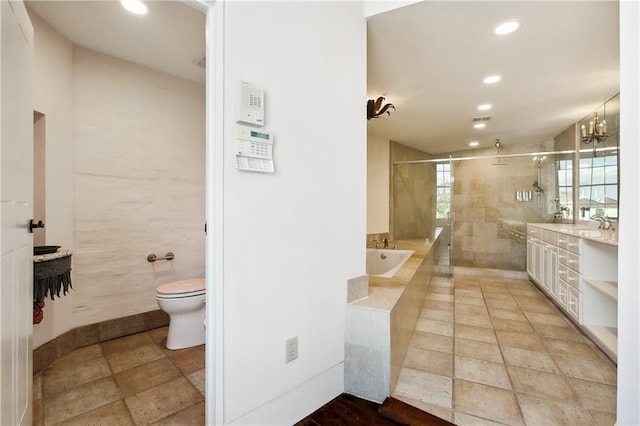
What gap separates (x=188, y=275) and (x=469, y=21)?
3.06 meters

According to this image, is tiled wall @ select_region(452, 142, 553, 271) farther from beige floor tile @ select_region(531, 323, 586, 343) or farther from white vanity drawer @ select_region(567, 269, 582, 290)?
beige floor tile @ select_region(531, 323, 586, 343)

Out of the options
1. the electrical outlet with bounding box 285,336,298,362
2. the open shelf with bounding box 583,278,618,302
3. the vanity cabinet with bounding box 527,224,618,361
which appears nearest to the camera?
the electrical outlet with bounding box 285,336,298,362

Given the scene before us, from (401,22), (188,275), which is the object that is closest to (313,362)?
(188,275)

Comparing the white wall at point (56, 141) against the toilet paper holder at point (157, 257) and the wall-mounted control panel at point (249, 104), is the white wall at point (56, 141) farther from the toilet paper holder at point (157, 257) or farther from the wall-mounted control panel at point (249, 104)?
the wall-mounted control panel at point (249, 104)

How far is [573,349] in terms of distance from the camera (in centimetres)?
226

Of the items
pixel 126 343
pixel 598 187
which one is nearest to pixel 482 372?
pixel 126 343

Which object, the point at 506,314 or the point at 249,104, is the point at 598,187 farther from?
the point at 249,104

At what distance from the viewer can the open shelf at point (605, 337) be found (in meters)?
2.05

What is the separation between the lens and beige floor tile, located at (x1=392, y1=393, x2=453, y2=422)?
154 cm

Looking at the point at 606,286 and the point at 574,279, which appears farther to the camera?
the point at 574,279

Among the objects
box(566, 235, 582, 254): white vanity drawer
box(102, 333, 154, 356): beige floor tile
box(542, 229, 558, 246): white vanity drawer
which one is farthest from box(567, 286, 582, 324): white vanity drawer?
box(102, 333, 154, 356): beige floor tile

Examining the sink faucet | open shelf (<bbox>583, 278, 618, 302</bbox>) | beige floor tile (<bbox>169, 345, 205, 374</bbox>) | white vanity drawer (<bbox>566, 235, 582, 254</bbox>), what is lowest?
beige floor tile (<bbox>169, 345, 205, 374</bbox>)

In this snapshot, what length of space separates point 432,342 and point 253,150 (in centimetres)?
209

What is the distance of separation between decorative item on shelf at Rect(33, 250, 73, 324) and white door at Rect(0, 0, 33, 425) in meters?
0.17
